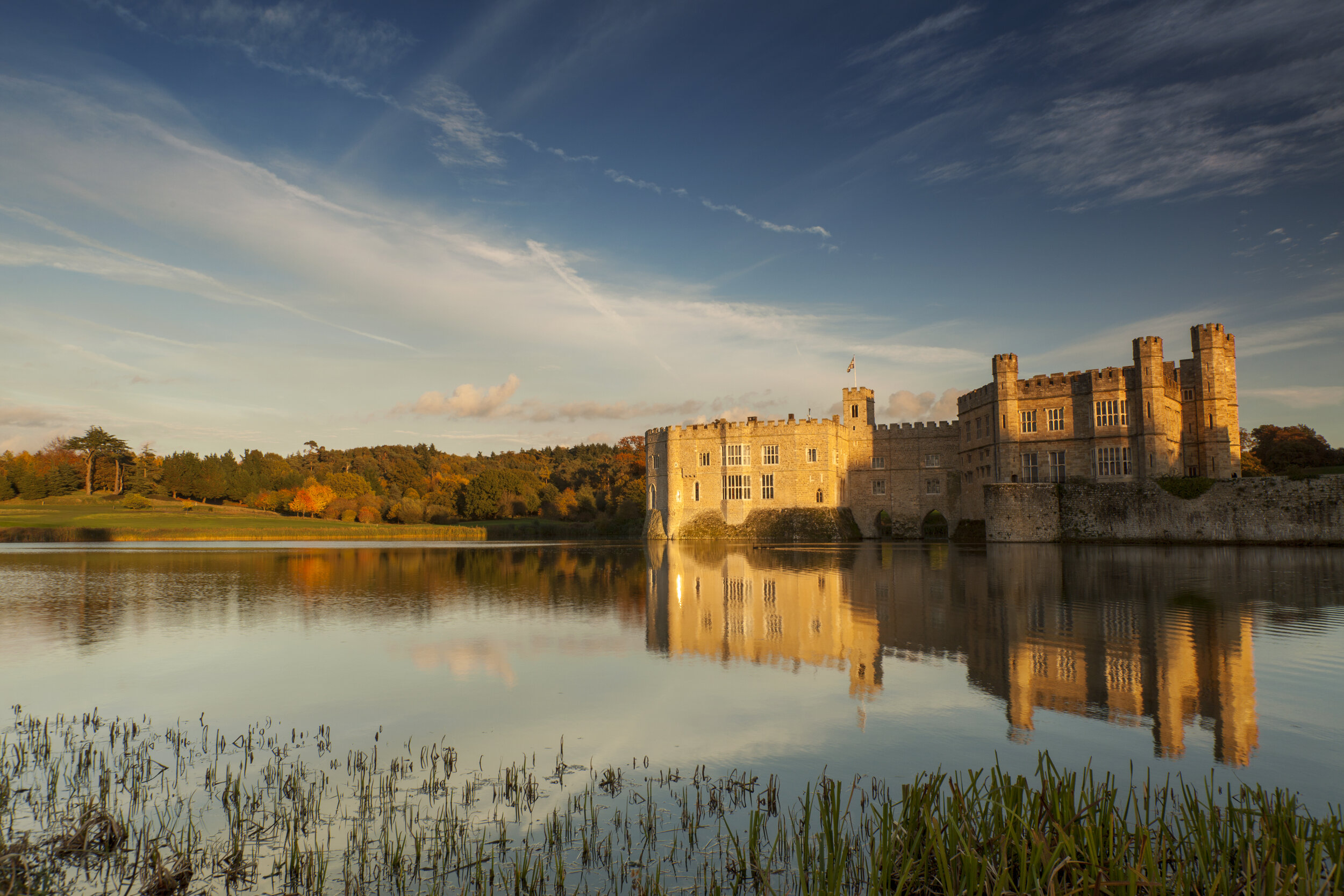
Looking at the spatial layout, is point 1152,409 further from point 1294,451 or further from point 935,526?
point 1294,451

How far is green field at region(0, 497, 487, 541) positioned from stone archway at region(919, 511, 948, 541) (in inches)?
1426

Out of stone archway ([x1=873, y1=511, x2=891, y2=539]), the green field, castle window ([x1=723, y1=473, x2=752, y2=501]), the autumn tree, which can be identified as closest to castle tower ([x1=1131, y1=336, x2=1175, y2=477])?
stone archway ([x1=873, y1=511, x2=891, y2=539])

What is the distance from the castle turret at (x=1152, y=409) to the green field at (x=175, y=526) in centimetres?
4879

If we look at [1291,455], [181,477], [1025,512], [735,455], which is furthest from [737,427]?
[181,477]

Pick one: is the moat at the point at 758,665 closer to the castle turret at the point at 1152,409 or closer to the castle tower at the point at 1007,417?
the castle turret at the point at 1152,409

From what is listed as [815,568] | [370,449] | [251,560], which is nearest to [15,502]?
[370,449]

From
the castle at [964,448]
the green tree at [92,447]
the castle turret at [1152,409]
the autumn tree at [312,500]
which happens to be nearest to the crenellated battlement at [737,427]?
the castle at [964,448]

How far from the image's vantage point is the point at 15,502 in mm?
72375

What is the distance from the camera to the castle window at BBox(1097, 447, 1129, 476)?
39.0m

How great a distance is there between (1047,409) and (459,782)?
4208cm

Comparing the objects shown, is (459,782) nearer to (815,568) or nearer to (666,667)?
(666,667)

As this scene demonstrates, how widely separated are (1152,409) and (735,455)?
84.5ft

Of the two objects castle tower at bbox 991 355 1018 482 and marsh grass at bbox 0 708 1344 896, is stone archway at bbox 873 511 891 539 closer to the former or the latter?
castle tower at bbox 991 355 1018 482

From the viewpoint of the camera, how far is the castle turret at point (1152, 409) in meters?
37.7
